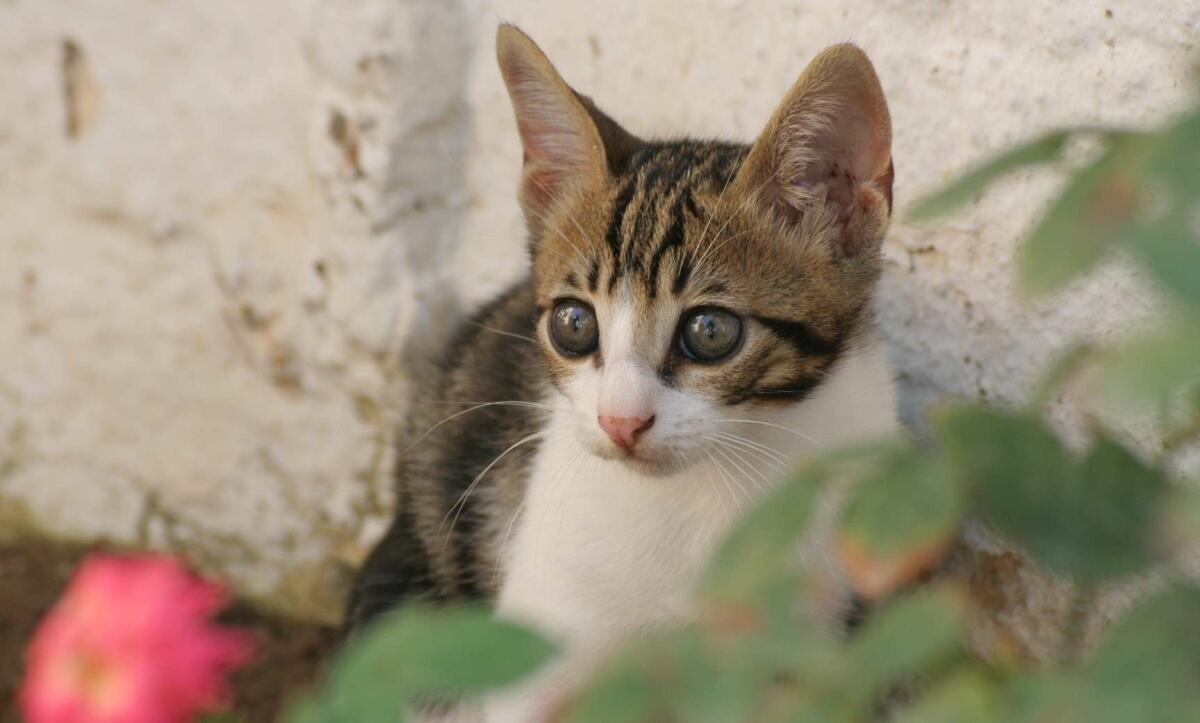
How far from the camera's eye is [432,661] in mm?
Result: 624

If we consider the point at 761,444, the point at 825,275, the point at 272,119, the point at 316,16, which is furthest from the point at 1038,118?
the point at 272,119

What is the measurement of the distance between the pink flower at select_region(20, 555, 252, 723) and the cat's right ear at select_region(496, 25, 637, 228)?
3.96 feet

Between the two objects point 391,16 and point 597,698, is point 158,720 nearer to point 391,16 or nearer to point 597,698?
point 597,698

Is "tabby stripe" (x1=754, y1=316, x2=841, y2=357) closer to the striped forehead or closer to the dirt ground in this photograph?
the striped forehead

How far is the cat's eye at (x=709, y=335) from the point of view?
5.63 ft

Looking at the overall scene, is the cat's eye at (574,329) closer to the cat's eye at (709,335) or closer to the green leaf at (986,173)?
the cat's eye at (709,335)

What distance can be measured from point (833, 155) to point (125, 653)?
128cm

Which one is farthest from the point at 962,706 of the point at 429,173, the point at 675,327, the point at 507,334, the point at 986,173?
the point at 429,173

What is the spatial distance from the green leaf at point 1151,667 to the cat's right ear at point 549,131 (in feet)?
4.50

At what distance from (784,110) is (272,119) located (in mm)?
1494

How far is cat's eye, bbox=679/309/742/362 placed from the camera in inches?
67.5

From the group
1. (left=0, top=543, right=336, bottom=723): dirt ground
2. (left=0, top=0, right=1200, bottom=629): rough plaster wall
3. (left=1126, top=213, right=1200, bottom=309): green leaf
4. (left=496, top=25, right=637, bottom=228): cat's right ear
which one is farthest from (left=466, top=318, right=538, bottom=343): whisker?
(left=1126, top=213, right=1200, bottom=309): green leaf

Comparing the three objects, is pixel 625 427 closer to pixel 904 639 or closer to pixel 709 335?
pixel 709 335

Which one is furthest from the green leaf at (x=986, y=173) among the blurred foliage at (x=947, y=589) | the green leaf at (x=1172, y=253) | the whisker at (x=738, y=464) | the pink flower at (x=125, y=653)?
the whisker at (x=738, y=464)
